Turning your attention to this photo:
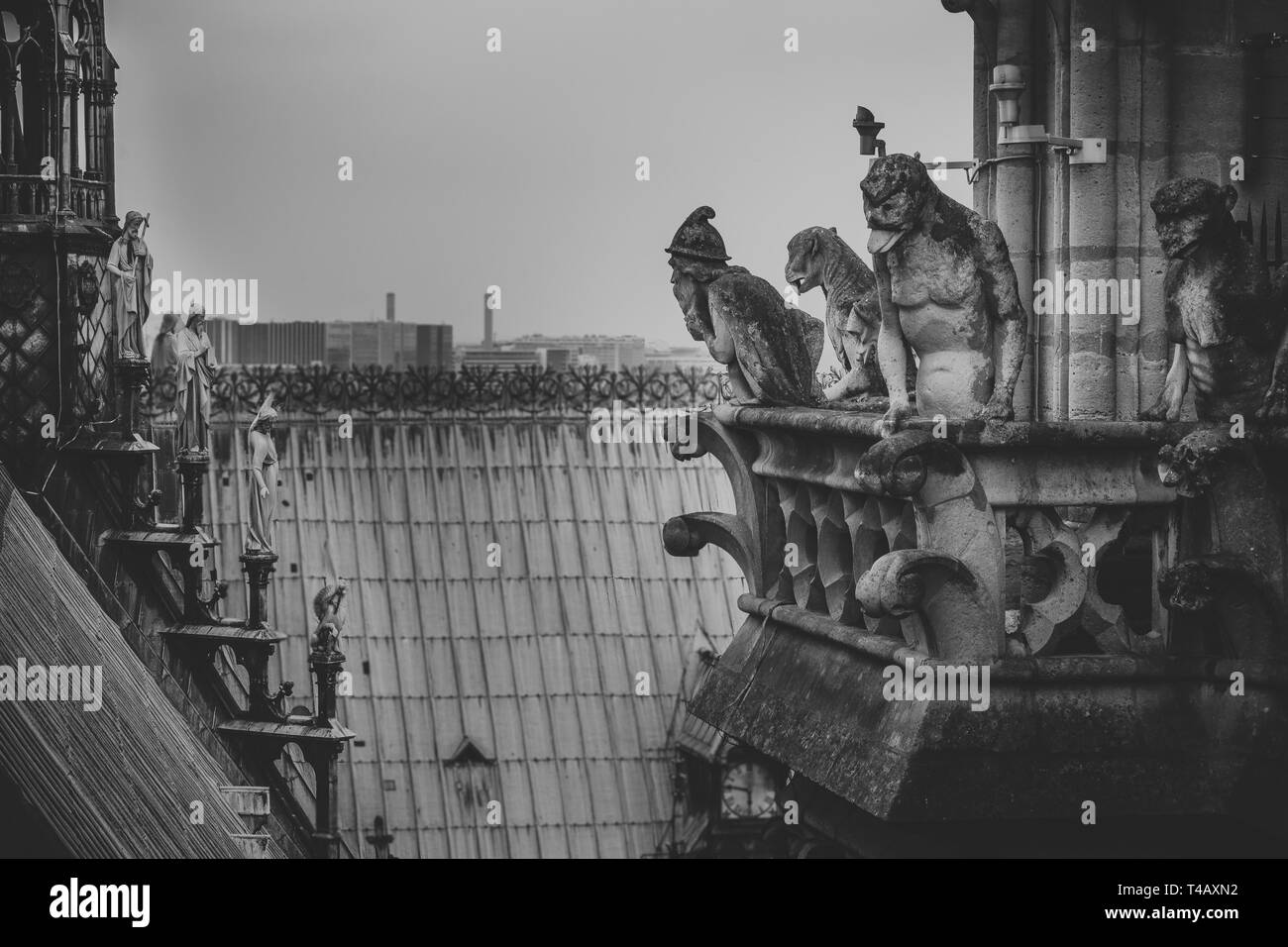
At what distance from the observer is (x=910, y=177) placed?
7664 millimetres

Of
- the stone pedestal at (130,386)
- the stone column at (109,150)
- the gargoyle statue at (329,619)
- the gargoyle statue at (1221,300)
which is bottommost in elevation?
the gargoyle statue at (329,619)

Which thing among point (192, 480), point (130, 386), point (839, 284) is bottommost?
point (192, 480)

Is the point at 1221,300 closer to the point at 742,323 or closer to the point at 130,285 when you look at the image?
the point at 742,323

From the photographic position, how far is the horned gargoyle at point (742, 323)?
914 cm

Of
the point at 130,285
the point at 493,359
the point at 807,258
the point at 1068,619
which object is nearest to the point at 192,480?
the point at 130,285

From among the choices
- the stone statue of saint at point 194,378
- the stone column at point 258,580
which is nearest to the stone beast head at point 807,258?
the stone statue of saint at point 194,378

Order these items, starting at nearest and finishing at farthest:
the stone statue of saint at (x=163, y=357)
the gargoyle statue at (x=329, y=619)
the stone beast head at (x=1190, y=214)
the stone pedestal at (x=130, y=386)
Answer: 1. the stone beast head at (x=1190, y=214)
2. the gargoyle statue at (x=329, y=619)
3. the stone pedestal at (x=130, y=386)
4. the stone statue of saint at (x=163, y=357)

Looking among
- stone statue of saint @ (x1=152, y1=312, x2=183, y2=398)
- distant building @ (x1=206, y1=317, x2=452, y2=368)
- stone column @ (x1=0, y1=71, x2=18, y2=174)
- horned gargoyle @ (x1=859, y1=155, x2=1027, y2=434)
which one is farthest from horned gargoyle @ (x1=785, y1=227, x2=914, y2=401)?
distant building @ (x1=206, y1=317, x2=452, y2=368)

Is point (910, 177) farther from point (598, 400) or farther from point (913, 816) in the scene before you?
point (598, 400)

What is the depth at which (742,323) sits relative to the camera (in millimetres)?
9219

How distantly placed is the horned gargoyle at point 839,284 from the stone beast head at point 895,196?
151 centimetres

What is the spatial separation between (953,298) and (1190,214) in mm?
789

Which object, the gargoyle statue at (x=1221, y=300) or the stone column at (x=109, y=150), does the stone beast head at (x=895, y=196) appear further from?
the stone column at (x=109, y=150)

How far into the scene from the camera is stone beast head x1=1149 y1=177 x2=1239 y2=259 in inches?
296
